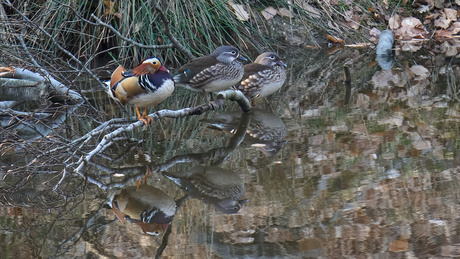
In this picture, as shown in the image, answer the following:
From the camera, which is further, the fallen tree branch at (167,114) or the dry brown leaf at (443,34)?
the dry brown leaf at (443,34)

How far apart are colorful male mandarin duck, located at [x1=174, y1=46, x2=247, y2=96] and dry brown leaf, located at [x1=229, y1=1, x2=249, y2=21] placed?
9.55 ft

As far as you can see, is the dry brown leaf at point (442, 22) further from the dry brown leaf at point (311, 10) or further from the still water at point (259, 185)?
the still water at point (259, 185)

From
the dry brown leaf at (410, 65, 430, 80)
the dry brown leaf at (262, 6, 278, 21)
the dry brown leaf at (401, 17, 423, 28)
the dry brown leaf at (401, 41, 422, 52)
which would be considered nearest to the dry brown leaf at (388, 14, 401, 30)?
the dry brown leaf at (401, 17, 423, 28)

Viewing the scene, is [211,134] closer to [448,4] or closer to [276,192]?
[276,192]

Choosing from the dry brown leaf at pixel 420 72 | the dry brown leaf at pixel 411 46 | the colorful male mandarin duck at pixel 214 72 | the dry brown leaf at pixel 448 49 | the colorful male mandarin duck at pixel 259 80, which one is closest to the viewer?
the colorful male mandarin duck at pixel 214 72

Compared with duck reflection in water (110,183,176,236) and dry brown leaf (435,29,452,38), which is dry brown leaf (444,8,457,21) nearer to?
dry brown leaf (435,29,452,38)

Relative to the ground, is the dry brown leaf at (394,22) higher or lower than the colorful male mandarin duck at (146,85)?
lower

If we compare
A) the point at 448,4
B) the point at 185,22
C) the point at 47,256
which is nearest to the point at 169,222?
the point at 47,256

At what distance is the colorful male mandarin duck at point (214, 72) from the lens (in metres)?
6.16

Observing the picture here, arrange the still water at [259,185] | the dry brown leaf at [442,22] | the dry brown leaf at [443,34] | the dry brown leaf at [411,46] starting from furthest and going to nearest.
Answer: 1. the dry brown leaf at [442,22]
2. the dry brown leaf at [443,34]
3. the dry brown leaf at [411,46]
4. the still water at [259,185]

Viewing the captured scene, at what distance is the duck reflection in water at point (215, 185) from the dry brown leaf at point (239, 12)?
4.70 meters

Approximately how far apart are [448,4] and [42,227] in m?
8.80

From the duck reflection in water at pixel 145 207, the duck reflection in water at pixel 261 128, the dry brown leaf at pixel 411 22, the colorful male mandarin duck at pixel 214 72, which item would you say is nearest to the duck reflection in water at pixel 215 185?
the duck reflection in water at pixel 145 207

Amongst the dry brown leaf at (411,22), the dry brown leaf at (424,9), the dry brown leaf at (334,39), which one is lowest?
the dry brown leaf at (334,39)
